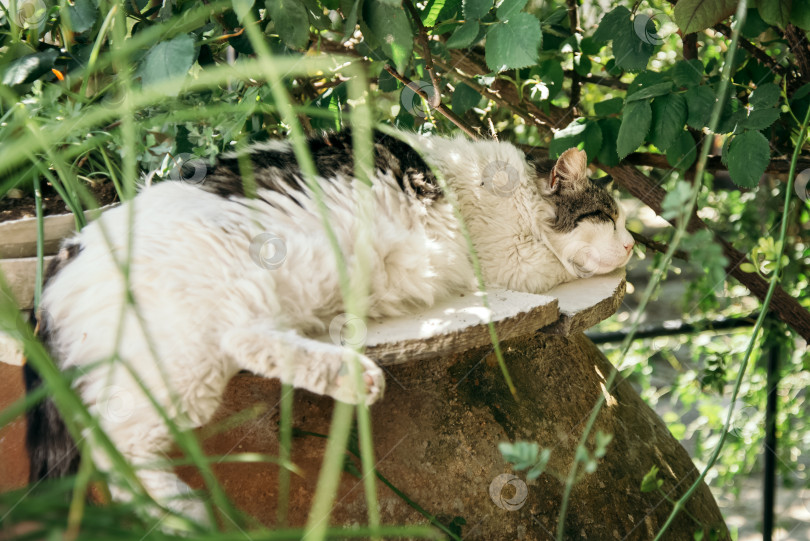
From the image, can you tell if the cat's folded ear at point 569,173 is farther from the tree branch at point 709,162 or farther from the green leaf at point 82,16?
the green leaf at point 82,16

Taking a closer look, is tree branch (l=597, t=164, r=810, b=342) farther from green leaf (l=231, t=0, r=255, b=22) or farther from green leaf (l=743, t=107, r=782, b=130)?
green leaf (l=231, t=0, r=255, b=22)

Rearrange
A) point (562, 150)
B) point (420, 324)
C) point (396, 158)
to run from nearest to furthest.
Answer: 1. point (420, 324)
2. point (396, 158)
3. point (562, 150)

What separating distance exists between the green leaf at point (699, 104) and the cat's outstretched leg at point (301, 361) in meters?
0.99

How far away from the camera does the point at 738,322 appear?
2.34 meters

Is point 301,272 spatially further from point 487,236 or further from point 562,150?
point 562,150

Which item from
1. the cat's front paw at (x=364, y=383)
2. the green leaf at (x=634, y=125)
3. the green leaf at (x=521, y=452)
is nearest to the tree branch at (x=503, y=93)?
the green leaf at (x=634, y=125)

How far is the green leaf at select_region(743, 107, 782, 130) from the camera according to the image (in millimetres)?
1453

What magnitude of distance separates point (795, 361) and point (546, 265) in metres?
1.47

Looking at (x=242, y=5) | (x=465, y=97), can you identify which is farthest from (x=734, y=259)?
(x=242, y=5)

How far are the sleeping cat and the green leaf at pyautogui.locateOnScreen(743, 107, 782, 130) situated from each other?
0.40 metres

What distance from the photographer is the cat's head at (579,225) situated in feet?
5.61

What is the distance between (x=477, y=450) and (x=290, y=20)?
978 millimetres

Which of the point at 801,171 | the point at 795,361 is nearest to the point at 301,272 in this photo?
the point at 801,171

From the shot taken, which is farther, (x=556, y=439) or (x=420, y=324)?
(x=556, y=439)
